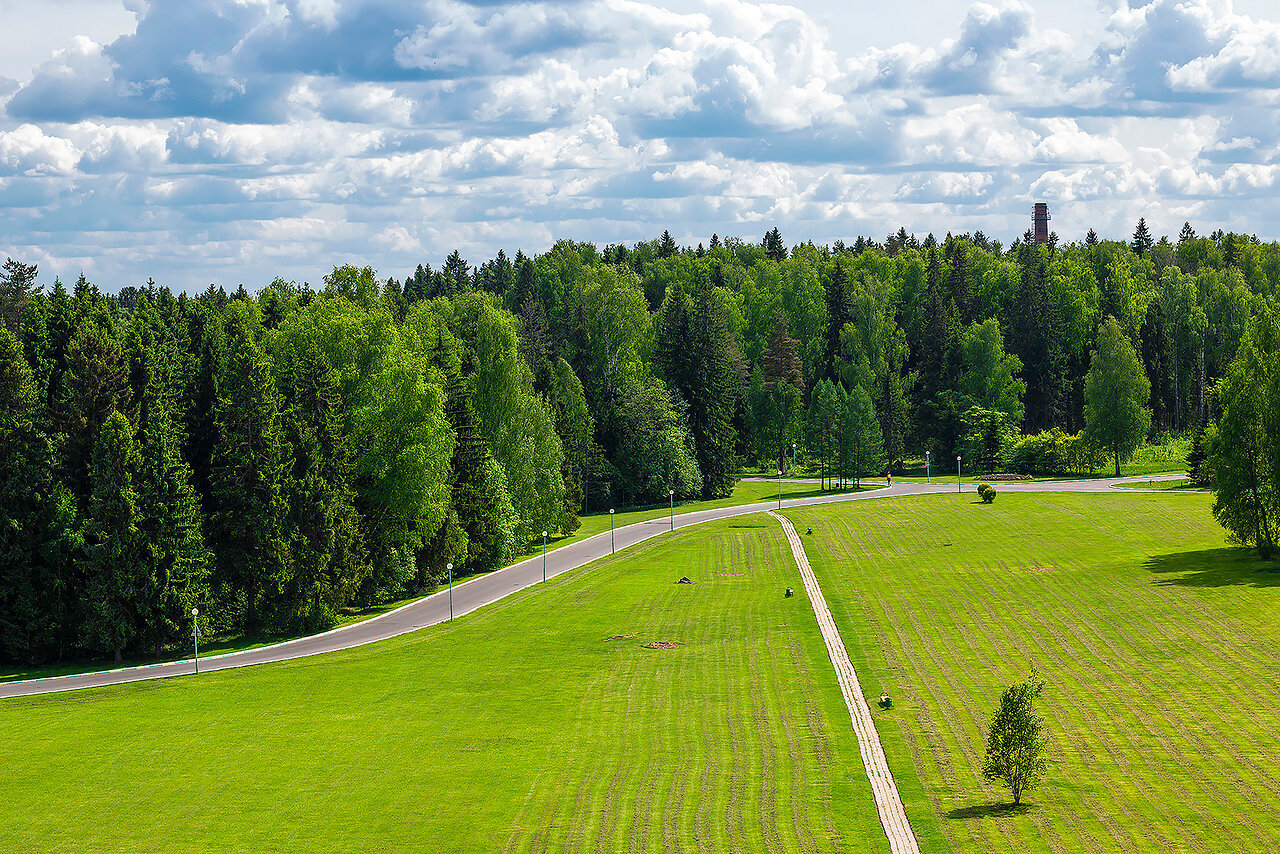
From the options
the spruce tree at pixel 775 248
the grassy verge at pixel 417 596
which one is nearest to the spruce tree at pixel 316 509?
the grassy verge at pixel 417 596

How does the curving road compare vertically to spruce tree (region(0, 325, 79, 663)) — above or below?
below

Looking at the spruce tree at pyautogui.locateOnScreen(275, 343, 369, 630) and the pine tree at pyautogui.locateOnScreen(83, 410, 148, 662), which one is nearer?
the pine tree at pyautogui.locateOnScreen(83, 410, 148, 662)

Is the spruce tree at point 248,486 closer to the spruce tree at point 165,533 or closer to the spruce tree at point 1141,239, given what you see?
the spruce tree at point 165,533

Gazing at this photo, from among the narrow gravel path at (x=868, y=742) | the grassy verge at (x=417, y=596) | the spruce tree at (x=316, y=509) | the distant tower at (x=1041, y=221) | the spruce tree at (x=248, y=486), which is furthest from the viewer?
the distant tower at (x=1041, y=221)

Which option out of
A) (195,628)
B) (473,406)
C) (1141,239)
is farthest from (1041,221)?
(195,628)

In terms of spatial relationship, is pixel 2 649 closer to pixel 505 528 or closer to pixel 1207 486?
pixel 505 528

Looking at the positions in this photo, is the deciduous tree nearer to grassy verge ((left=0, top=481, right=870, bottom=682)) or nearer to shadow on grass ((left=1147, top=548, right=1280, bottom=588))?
grassy verge ((left=0, top=481, right=870, bottom=682))

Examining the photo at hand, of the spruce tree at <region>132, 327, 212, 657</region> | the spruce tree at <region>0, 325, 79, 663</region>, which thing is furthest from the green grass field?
the spruce tree at <region>0, 325, 79, 663</region>

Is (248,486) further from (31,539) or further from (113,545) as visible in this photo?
(31,539)
